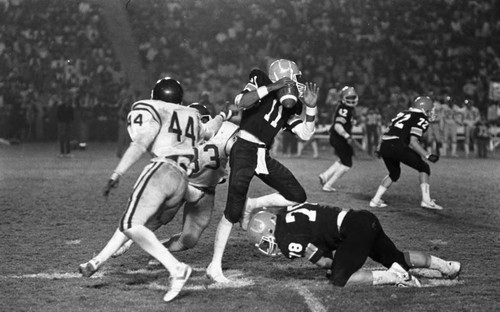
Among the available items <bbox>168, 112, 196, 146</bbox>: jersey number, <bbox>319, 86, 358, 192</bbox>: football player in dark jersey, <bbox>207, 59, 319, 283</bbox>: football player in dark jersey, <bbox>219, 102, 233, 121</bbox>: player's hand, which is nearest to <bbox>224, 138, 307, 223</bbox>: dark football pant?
<bbox>207, 59, 319, 283</bbox>: football player in dark jersey

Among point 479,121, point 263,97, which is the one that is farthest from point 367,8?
point 263,97

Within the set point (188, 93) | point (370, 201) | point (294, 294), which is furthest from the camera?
point (188, 93)

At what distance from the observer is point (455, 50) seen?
29188 millimetres

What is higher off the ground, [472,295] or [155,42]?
[155,42]

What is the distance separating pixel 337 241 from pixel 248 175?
3.51 feet

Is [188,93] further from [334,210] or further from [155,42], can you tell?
[334,210]

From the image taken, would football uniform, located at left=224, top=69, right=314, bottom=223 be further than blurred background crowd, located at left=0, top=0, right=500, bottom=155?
No

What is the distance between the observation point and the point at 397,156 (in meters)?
11.1

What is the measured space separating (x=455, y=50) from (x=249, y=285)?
24.9m

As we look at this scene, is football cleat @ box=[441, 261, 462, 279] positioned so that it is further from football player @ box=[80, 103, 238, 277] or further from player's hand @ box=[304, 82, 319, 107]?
football player @ box=[80, 103, 238, 277]

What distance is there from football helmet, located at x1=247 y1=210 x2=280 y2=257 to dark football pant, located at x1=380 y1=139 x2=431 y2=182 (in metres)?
5.45

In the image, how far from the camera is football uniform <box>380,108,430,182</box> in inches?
426

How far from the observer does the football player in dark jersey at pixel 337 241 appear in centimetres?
579

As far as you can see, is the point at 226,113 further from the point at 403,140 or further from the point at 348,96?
the point at 348,96
